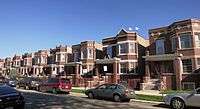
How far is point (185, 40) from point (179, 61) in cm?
279

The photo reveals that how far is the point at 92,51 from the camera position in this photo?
51.8 meters

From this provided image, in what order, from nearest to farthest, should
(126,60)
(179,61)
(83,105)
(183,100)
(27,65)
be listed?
(183,100) < (83,105) < (179,61) < (126,60) < (27,65)

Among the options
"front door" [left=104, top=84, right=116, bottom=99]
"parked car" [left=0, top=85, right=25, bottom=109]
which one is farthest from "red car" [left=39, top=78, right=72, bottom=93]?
"parked car" [left=0, top=85, right=25, bottom=109]

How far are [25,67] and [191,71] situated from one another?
173 feet

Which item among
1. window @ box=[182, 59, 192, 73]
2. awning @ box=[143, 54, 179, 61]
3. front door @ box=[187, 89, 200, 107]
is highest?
awning @ box=[143, 54, 179, 61]

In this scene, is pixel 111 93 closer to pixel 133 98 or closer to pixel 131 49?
pixel 133 98

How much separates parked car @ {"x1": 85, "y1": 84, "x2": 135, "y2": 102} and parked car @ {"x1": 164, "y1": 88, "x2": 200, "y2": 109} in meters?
4.70

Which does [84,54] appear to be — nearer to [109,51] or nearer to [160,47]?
[109,51]

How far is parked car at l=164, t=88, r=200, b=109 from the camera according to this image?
1656 cm

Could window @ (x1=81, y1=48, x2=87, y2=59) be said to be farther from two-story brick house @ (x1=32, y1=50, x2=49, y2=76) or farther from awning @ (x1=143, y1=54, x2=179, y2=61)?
two-story brick house @ (x1=32, y1=50, x2=49, y2=76)

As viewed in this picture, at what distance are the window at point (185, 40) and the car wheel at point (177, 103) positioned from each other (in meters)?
18.3

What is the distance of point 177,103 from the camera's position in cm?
1739

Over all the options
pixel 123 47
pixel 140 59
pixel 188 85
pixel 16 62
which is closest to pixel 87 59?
pixel 123 47

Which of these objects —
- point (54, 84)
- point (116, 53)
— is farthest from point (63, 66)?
point (54, 84)
